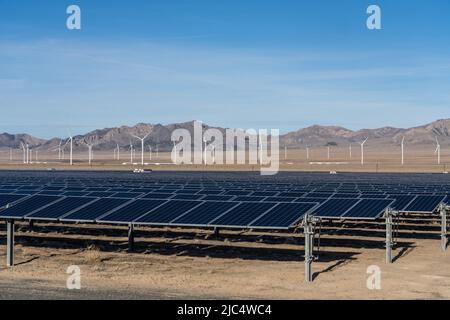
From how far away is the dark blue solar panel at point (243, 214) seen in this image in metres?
20.8

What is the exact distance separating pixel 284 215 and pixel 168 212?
401 cm

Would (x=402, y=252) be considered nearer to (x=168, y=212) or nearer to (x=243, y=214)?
(x=243, y=214)

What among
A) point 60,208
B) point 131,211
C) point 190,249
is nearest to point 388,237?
point 190,249

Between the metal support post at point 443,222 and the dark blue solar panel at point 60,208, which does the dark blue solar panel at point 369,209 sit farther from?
the dark blue solar panel at point 60,208

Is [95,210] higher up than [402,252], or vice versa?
[95,210]

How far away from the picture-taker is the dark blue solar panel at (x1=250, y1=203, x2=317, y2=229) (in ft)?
66.2

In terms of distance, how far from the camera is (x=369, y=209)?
24.2 metres

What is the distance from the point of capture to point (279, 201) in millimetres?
24078

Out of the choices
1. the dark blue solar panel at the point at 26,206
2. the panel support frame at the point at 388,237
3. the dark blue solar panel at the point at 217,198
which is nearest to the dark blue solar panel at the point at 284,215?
the panel support frame at the point at 388,237

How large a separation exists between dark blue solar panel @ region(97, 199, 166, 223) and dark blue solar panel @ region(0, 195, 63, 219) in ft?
9.00

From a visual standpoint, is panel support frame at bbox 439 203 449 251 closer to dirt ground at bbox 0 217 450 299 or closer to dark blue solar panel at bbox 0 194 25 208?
dirt ground at bbox 0 217 450 299
